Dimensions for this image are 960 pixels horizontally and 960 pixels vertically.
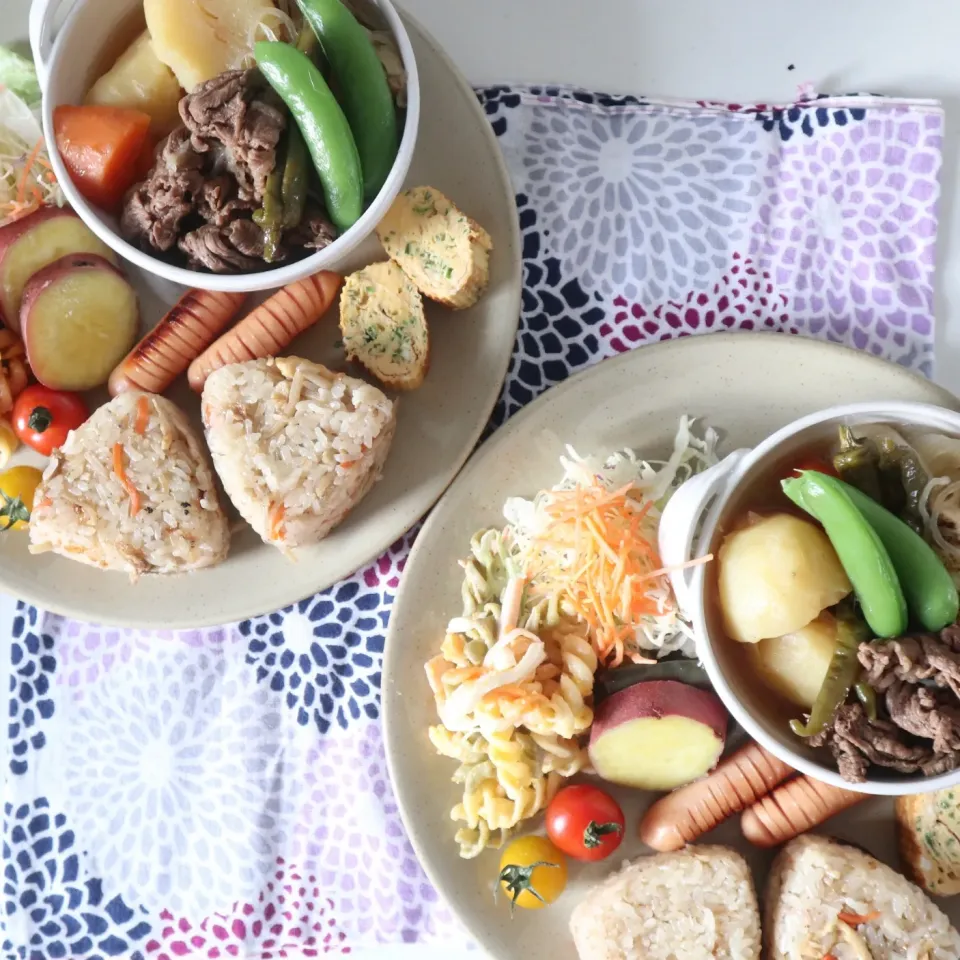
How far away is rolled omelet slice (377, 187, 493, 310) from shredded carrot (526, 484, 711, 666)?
0.37 meters

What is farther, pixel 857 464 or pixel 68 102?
pixel 68 102

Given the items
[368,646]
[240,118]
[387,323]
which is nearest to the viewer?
[240,118]

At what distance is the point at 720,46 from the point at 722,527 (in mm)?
1008

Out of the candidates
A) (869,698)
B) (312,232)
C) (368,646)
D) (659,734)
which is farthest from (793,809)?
(312,232)

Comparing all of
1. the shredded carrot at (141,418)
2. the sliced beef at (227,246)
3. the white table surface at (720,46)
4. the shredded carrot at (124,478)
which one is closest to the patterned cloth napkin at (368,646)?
the white table surface at (720,46)

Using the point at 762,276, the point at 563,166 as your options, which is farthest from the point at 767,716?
the point at 563,166

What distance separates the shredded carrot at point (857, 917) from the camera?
1.44 m

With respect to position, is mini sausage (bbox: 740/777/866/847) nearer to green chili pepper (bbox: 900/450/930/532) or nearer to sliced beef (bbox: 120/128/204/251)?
green chili pepper (bbox: 900/450/930/532)

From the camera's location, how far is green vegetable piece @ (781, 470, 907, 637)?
3.93ft

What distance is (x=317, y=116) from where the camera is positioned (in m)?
1.41

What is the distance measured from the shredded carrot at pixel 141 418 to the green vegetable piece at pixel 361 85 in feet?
1.66

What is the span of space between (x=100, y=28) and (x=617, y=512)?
3.72 ft

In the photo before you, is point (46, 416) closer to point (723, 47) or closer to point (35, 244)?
point (35, 244)

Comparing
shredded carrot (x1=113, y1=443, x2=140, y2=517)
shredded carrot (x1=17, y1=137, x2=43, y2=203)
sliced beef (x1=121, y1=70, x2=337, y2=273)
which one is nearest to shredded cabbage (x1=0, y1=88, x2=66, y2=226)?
shredded carrot (x1=17, y1=137, x2=43, y2=203)
